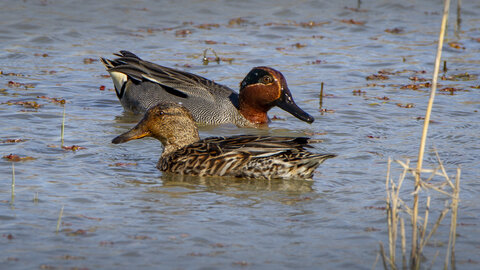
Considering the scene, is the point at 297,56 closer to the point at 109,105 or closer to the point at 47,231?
the point at 109,105

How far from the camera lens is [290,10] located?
16.6 m

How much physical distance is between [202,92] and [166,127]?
8.99ft

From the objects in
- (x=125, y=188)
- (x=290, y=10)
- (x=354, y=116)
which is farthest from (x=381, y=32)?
(x=125, y=188)

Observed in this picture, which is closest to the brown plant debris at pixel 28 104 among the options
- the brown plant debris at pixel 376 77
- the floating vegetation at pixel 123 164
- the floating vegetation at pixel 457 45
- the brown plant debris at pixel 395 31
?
the floating vegetation at pixel 123 164

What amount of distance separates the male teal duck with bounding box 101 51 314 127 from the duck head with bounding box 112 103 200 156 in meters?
2.33

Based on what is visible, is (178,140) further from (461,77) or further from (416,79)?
(461,77)

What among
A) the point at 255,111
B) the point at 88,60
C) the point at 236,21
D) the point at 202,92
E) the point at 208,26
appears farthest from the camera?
the point at 236,21

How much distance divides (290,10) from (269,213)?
11.1 meters

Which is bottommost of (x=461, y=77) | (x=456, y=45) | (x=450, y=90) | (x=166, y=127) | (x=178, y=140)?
(x=178, y=140)

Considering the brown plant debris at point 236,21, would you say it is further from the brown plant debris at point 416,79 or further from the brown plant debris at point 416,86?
the brown plant debris at point 416,86

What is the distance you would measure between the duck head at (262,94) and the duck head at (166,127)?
240 centimetres

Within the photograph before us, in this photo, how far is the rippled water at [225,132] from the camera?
529cm

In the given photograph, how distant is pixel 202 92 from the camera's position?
10469 mm

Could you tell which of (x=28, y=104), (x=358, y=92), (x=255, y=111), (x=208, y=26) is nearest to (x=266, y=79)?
(x=255, y=111)
